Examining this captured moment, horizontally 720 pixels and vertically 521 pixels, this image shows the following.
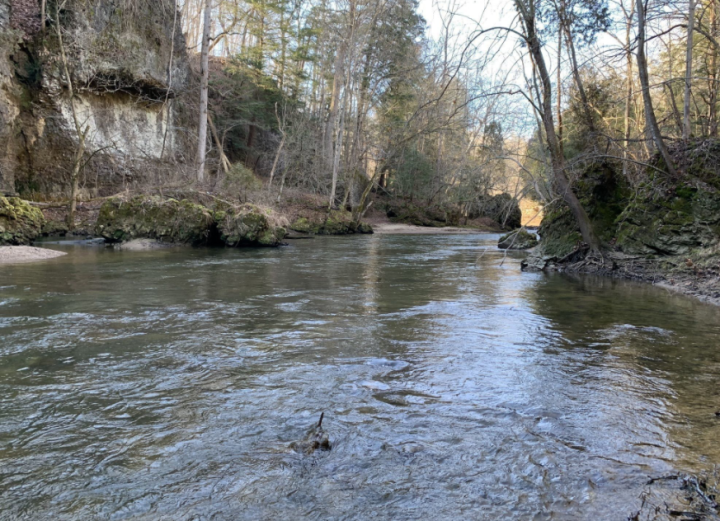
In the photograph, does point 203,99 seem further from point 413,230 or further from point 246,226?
point 413,230

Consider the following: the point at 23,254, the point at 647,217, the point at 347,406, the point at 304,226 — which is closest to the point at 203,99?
the point at 304,226

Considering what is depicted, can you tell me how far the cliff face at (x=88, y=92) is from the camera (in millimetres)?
19297

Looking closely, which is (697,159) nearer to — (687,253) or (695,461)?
(687,253)

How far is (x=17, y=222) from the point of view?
14367 millimetres

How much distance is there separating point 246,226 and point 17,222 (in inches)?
266

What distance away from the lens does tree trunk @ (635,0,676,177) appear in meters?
9.13

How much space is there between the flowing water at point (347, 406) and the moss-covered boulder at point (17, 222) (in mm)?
8087

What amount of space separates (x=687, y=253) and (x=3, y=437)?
1129 cm

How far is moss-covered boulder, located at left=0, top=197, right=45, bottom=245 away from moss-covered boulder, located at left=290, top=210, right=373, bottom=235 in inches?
472

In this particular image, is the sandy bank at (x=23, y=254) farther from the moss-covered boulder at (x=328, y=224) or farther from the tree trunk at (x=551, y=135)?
the moss-covered boulder at (x=328, y=224)

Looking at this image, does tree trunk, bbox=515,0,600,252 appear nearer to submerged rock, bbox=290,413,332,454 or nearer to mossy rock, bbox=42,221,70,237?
submerged rock, bbox=290,413,332,454

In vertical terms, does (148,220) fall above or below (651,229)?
below

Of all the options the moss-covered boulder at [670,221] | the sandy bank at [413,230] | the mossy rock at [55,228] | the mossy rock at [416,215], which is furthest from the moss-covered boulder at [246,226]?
the mossy rock at [416,215]

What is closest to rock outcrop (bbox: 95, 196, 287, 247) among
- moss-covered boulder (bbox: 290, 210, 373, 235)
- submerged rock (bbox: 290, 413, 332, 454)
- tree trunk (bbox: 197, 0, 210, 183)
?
tree trunk (bbox: 197, 0, 210, 183)
